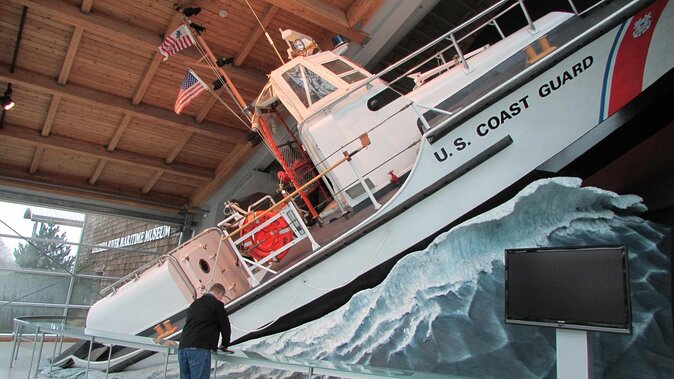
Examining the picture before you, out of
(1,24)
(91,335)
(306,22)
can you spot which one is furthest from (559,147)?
(1,24)

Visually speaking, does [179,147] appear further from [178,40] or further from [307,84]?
[307,84]

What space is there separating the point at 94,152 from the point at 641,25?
901 centimetres

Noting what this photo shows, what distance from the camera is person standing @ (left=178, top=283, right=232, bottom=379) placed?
321cm

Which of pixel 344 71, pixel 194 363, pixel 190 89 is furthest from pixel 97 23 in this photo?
pixel 194 363

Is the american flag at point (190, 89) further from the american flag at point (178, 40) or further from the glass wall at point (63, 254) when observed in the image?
the glass wall at point (63, 254)

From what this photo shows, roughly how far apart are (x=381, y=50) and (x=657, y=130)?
443 centimetres

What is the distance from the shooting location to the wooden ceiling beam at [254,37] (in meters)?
6.31

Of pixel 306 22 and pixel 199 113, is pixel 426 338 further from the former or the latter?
pixel 199 113

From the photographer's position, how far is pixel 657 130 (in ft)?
10.0

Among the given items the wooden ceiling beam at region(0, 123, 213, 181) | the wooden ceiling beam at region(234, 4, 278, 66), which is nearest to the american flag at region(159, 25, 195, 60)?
the wooden ceiling beam at region(234, 4, 278, 66)

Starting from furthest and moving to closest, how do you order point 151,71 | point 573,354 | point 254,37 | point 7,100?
point 151,71 → point 7,100 → point 254,37 → point 573,354

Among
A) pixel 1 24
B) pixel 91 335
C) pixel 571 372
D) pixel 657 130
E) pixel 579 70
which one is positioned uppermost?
pixel 1 24

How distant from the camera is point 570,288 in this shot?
2117 millimetres

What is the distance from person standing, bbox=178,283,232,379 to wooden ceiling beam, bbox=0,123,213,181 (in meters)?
6.89
